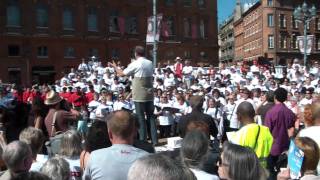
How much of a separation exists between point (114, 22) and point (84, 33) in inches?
174

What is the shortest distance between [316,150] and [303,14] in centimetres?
2618

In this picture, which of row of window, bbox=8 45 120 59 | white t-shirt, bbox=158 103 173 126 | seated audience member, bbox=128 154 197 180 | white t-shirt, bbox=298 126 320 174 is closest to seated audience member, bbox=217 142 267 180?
seated audience member, bbox=128 154 197 180

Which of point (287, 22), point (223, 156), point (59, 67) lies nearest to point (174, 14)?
point (59, 67)

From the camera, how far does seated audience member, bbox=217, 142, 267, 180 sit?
12.8 ft

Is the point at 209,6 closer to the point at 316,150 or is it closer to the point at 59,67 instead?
the point at 59,67

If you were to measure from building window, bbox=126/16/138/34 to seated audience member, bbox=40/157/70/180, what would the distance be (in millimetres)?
55463

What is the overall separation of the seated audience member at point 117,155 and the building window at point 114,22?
178ft

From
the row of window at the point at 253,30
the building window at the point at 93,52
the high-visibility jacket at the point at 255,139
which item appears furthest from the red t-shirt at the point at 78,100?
the row of window at the point at 253,30

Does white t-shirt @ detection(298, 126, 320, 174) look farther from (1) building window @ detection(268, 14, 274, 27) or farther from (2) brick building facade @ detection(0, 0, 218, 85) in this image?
(1) building window @ detection(268, 14, 274, 27)

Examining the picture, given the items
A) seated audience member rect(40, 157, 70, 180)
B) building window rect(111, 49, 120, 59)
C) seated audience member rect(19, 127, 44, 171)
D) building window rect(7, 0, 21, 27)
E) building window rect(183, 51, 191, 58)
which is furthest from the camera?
building window rect(183, 51, 191, 58)

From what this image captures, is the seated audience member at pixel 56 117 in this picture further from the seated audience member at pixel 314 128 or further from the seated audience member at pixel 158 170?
the seated audience member at pixel 158 170

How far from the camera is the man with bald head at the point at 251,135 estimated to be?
6.32 m

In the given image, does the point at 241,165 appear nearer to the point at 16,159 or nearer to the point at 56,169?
the point at 56,169

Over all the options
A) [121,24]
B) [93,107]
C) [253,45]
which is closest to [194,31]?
[121,24]
